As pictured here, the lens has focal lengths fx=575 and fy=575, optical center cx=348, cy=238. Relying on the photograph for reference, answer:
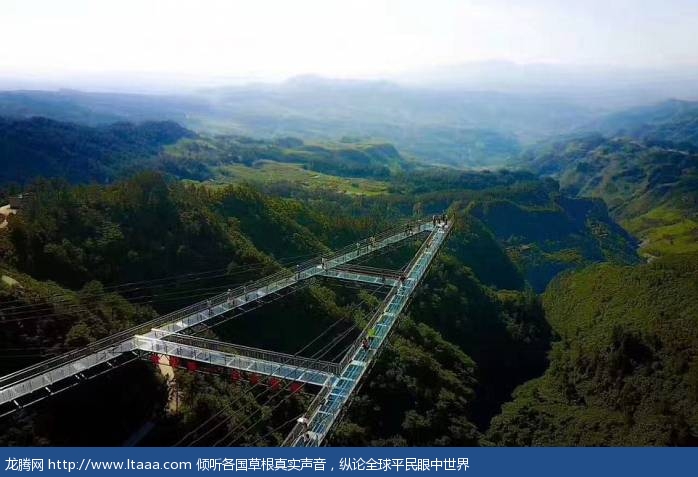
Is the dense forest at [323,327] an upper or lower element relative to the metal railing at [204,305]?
lower

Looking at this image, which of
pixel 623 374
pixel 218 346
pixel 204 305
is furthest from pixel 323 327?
pixel 623 374

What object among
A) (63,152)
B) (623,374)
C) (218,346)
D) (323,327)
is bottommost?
(623,374)

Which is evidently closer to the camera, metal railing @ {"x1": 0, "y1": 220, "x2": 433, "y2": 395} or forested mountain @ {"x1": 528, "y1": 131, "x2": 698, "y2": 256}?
metal railing @ {"x1": 0, "y1": 220, "x2": 433, "y2": 395}

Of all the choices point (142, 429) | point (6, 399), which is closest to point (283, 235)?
point (142, 429)

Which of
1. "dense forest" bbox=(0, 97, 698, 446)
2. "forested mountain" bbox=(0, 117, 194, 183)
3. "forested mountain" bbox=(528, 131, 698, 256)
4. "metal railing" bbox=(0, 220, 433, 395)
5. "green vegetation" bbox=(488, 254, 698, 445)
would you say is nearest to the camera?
"metal railing" bbox=(0, 220, 433, 395)

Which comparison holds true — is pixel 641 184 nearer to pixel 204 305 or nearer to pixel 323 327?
pixel 323 327

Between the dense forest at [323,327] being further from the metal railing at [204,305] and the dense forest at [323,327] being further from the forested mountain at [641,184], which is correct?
the forested mountain at [641,184]

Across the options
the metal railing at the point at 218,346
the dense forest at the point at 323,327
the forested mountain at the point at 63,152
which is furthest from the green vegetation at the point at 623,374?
the forested mountain at the point at 63,152

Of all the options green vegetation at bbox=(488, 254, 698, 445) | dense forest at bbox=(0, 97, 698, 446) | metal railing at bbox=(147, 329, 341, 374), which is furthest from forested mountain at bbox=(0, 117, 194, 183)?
green vegetation at bbox=(488, 254, 698, 445)

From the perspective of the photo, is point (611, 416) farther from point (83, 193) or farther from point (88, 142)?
point (88, 142)

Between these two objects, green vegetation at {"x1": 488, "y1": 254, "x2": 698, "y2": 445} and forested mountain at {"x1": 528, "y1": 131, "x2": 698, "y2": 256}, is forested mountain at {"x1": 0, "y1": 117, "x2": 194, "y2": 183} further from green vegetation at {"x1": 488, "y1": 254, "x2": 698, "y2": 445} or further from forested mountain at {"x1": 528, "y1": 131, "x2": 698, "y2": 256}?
forested mountain at {"x1": 528, "y1": 131, "x2": 698, "y2": 256}

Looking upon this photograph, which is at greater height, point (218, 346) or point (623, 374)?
point (218, 346)

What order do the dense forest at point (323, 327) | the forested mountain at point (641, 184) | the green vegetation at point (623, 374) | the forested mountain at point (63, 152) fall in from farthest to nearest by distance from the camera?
the forested mountain at point (641, 184) < the forested mountain at point (63, 152) < the green vegetation at point (623, 374) < the dense forest at point (323, 327)
